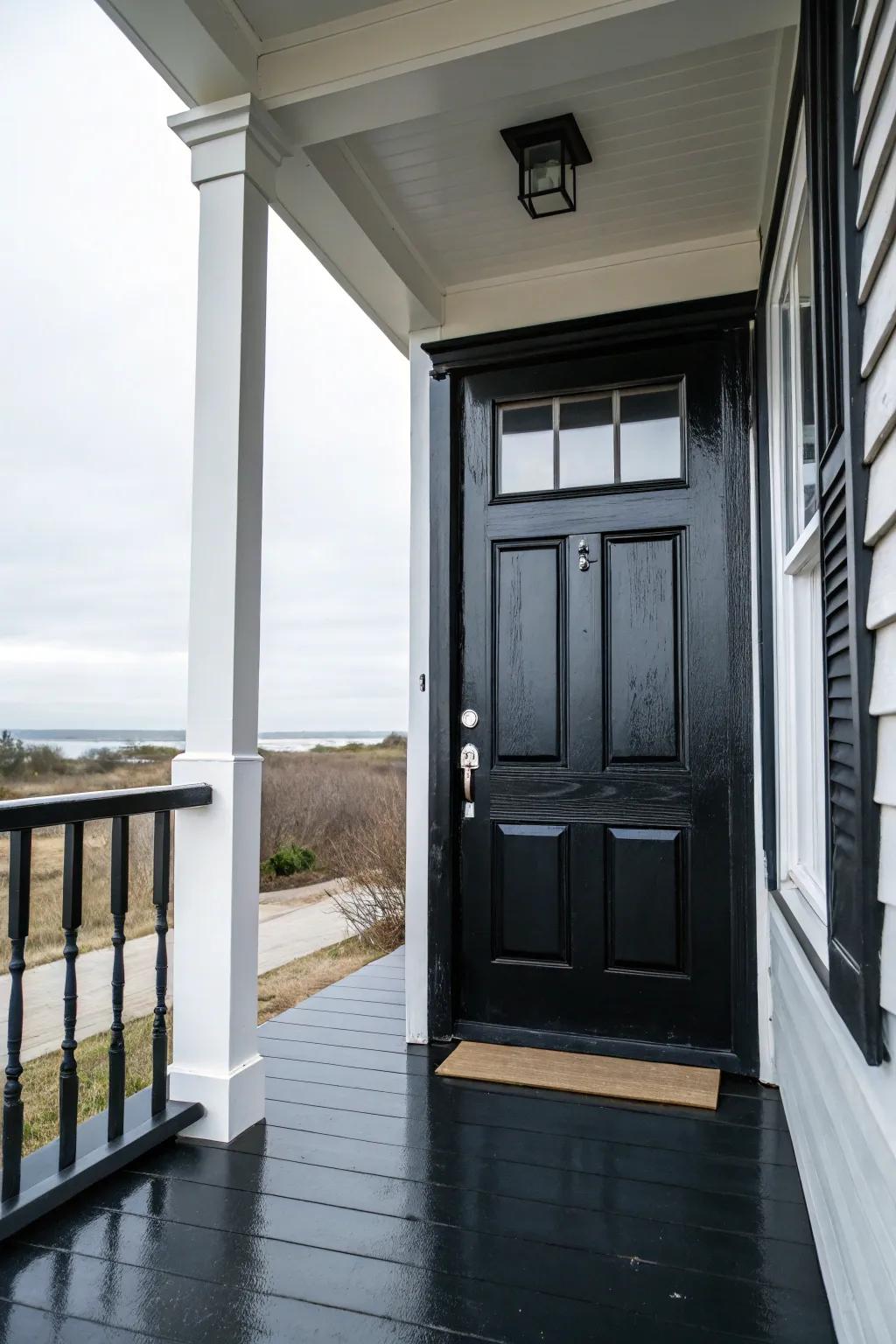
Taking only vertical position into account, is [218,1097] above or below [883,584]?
below

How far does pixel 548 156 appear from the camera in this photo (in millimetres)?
2439

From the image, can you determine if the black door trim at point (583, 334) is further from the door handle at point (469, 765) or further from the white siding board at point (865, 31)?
the white siding board at point (865, 31)

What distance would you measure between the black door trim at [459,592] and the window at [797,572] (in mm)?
198

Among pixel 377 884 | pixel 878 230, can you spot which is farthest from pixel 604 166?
pixel 377 884

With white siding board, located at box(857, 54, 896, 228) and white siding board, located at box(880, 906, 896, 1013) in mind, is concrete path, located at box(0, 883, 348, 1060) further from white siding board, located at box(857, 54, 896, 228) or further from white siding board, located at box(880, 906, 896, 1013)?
Result: white siding board, located at box(857, 54, 896, 228)

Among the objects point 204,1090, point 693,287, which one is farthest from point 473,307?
point 204,1090

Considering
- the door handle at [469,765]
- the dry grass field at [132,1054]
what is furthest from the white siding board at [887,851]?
the dry grass field at [132,1054]

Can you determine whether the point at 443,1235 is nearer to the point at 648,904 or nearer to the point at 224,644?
the point at 648,904

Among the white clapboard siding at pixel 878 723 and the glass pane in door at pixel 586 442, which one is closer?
the white clapboard siding at pixel 878 723

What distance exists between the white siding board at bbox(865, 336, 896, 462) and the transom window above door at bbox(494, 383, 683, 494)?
1.77 m

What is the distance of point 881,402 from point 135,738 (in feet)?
21.9

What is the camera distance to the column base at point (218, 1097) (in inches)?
82.4

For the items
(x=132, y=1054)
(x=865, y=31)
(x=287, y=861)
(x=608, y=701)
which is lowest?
(x=132, y=1054)

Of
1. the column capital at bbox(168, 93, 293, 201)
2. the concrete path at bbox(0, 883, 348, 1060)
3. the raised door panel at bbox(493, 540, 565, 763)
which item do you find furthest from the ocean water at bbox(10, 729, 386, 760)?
the column capital at bbox(168, 93, 293, 201)
